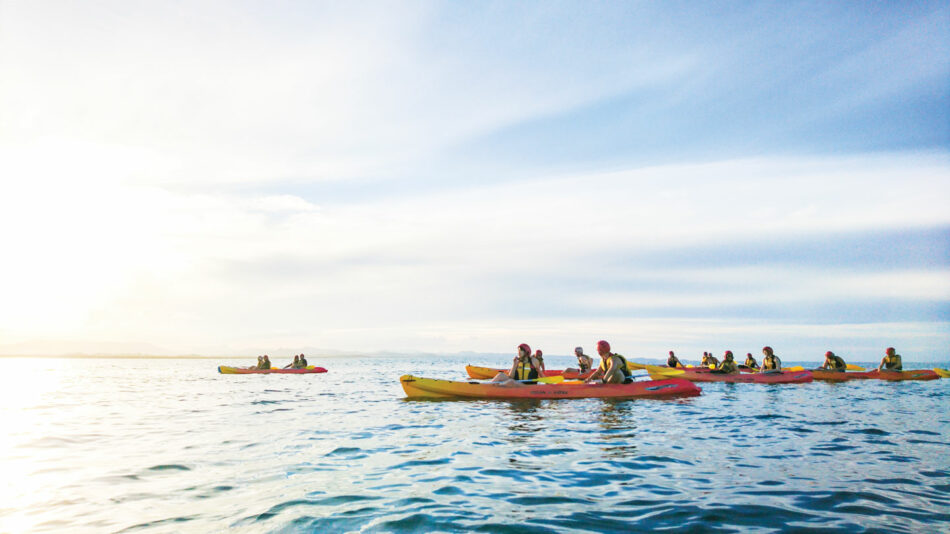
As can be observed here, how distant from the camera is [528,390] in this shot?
755 inches

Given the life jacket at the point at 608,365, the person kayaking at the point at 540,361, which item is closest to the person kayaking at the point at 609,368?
the life jacket at the point at 608,365

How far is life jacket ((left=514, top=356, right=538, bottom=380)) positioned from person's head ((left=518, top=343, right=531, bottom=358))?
29 centimetres

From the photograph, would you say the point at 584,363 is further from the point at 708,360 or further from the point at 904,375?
the point at 904,375

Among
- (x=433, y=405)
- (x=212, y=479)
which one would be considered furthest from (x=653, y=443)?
(x=433, y=405)

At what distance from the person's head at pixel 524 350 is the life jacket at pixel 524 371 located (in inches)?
11.4

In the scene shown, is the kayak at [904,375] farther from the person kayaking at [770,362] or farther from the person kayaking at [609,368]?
the person kayaking at [609,368]

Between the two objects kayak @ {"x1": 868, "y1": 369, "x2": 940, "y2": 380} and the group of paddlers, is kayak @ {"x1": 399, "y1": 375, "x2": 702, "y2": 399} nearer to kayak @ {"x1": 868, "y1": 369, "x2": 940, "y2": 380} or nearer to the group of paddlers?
the group of paddlers

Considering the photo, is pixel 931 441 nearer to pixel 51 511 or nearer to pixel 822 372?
pixel 51 511

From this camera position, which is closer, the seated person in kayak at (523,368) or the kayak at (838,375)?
the seated person in kayak at (523,368)

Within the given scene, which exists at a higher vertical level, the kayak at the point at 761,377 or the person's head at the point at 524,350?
the person's head at the point at 524,350

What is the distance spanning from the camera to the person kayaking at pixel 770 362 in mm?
29984

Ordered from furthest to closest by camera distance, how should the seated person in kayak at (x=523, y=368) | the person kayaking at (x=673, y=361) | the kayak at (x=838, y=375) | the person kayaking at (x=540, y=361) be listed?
the person kayaking at (x=673, y=361) → the kayak at (x=838, y=375) → the person kayaking at (x=540, y=361) → the seated person in kayak at (x=523, y=368)

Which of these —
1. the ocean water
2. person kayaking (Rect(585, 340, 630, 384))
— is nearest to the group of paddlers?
person kayaking (Rect(585, 340, 630, 384))

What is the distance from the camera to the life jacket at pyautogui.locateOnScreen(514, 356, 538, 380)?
2042 cm
